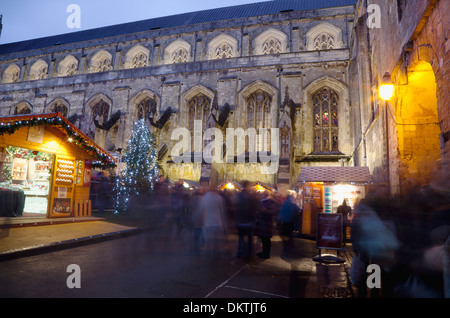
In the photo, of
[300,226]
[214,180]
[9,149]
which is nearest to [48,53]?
[9,149]

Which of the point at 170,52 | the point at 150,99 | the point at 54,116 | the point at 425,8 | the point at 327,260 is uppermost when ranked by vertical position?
the point at 170,52

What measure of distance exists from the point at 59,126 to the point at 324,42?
19.3m

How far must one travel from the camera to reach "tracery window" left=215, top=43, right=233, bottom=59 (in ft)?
74.0

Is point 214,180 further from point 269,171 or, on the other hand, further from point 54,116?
point 54,116

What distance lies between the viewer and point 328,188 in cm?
→ 995

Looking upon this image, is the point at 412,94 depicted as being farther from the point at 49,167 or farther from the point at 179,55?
the point at 179,55

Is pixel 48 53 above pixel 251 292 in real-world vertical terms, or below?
above

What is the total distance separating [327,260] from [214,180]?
11.2 m

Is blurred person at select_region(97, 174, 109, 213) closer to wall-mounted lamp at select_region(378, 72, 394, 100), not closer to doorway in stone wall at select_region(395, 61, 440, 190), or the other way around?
wall-mounted lamp at select_region(378, 72, 394, 100)

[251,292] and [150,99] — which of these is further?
[150,99]

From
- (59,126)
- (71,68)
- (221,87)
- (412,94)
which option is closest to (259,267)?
(412,94)

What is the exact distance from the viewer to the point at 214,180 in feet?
53.3

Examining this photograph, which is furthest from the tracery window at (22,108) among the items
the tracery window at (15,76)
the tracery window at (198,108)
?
the tracery window at (198,108)
